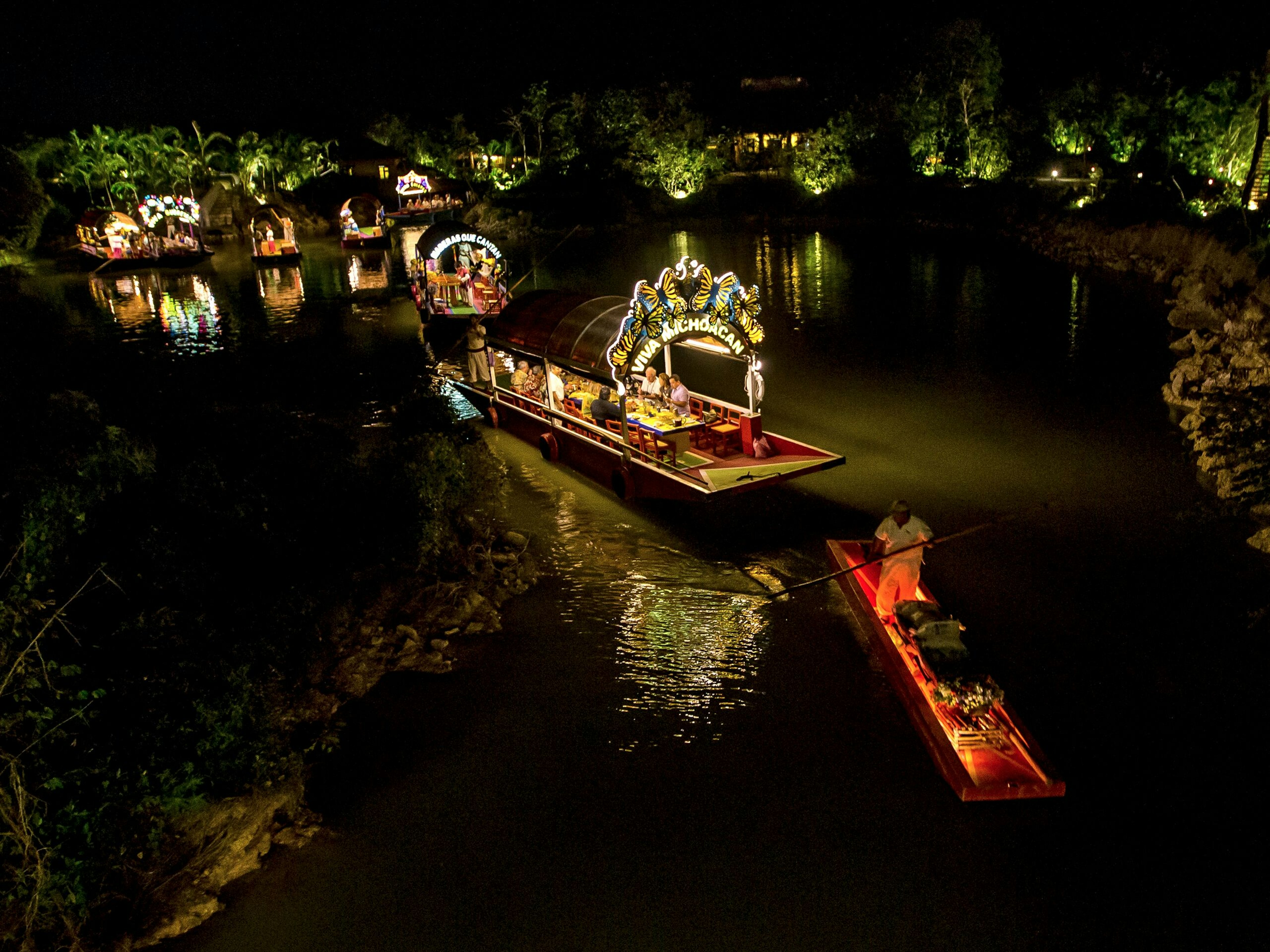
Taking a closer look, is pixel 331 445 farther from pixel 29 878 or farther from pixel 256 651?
pixel 29 878

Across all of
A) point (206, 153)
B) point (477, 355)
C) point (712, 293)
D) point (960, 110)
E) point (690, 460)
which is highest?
point (206, 153)

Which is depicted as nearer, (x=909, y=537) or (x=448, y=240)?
(x=909, y=537)

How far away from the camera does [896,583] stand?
9.76 m

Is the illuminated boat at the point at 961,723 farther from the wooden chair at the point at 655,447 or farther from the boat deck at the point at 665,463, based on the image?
the wooden chair at the point at 655,447

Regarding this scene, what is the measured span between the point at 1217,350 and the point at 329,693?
18.7 metres

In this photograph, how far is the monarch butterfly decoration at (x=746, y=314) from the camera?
45.8 feet

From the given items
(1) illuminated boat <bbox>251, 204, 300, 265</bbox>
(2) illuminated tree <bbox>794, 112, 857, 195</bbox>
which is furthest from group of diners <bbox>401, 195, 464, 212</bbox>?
(2) illuminated tree <bbox>794, 112, 857, 195</bbox>

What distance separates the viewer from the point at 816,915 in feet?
22.6

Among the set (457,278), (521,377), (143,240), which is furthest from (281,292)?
(521,377)

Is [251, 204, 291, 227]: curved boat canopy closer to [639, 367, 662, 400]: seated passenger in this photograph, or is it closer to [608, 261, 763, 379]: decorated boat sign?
[639, 367, 662, 400]: seated passenger

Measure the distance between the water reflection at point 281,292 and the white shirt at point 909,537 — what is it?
90.0 ft

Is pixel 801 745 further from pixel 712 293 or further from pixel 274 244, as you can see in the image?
pixel 274 244

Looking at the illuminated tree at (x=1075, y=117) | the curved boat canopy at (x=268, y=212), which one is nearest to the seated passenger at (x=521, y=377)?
the illuminated tree at (x=1075, y=117)

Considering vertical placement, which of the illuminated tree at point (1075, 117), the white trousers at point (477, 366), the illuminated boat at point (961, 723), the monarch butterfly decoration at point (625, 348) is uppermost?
the illuminated tree at point (1075, 117)
